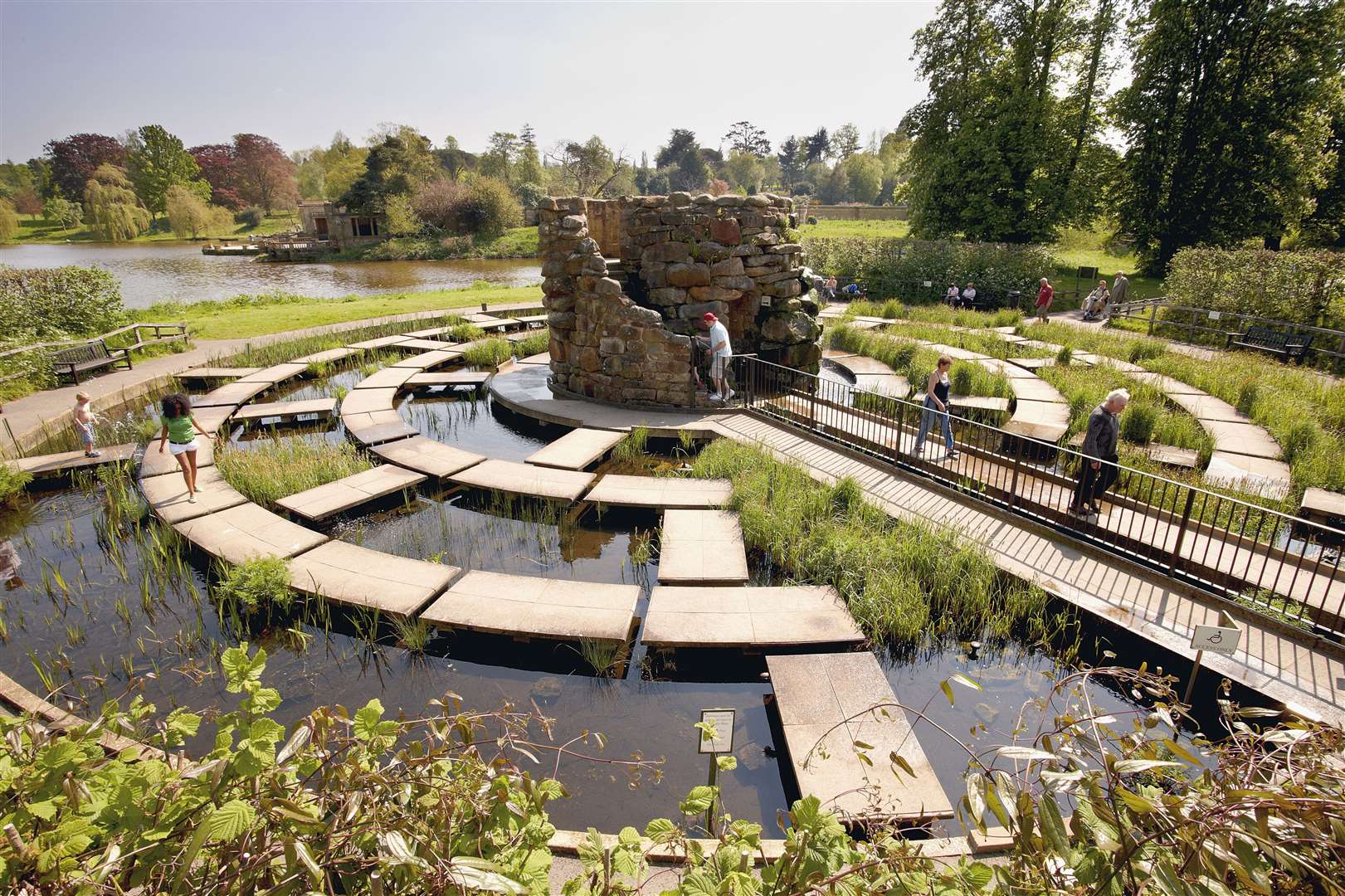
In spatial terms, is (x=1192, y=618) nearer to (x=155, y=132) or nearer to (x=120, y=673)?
(x=120, y=673)

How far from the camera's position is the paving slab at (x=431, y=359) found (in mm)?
14422

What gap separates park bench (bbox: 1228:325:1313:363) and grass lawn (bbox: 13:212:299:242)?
7836cm

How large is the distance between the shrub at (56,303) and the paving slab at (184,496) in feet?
30.4

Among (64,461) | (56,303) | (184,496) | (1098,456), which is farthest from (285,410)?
(1098,456)

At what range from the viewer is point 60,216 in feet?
239

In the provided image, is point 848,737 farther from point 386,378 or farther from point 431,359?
point 431,359

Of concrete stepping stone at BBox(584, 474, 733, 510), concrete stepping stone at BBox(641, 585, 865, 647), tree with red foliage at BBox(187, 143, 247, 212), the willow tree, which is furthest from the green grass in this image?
tree with red foliage at BBox(187, 143, 247, 212)

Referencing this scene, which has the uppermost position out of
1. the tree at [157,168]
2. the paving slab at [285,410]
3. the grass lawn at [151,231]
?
the tree at [157,168]

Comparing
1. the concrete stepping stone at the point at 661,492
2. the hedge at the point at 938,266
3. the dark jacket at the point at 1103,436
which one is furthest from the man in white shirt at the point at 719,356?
the hedge at the point at 938,266

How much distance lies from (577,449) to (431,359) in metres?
7.03

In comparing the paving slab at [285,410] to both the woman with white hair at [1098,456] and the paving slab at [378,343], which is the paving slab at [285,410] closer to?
the paving slab at [378,343]

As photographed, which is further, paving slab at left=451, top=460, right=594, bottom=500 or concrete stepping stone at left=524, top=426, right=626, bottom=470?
concrete stepping stone at left=524, top=426, right=626, bottom=470

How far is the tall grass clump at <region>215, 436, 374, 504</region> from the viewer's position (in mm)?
8273

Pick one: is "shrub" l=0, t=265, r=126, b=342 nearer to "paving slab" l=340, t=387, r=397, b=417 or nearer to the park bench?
"paving slab" l=340, t=387, r=397, b=417
